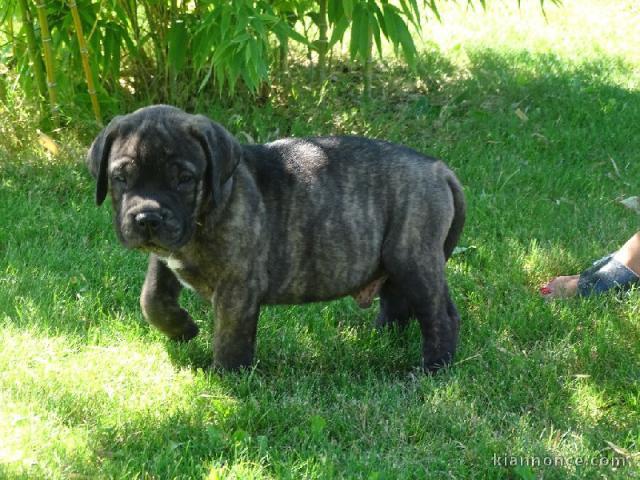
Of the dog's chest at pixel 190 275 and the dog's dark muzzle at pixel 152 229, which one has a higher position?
the dog's dark muzzle at pixel 152 229

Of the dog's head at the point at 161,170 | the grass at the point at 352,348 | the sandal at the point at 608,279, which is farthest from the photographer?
the sandal at the point at 608,279

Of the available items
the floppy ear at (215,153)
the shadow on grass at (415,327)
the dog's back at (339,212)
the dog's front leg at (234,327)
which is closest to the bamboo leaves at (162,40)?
the shadow on grass at (415,327)

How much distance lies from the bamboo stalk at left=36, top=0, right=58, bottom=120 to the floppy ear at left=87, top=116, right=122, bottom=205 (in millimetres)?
2919

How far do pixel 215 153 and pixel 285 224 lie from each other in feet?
2.03

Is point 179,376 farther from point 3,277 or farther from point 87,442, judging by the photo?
point 3,277

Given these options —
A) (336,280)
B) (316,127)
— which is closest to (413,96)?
(316,127)

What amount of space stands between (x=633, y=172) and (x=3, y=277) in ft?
16.0

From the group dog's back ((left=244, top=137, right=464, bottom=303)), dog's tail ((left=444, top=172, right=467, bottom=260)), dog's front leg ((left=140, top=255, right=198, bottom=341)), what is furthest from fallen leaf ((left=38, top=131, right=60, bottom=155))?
dog's tail ((left=444, top=172, right=467, bottom=260))

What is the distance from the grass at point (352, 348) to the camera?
402 cm

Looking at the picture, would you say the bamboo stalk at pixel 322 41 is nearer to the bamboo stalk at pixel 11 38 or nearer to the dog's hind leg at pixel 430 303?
the bamboo stalk at pixel 11 38

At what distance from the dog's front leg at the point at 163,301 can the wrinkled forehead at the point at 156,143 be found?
772 mm

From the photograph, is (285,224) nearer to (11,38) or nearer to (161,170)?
(161,170)

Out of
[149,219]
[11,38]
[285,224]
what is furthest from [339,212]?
[11,38]

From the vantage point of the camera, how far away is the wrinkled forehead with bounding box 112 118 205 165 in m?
4.18
